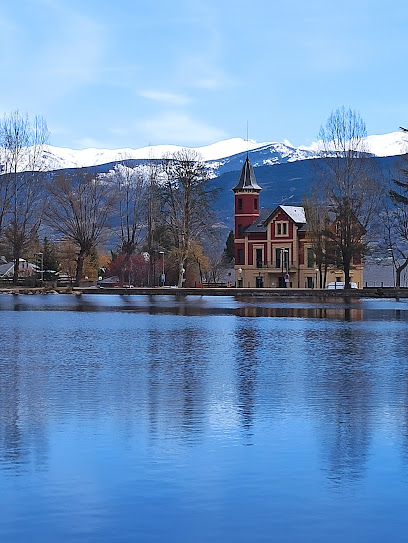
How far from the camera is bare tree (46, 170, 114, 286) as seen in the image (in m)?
90.2

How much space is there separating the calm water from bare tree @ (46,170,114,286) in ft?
217

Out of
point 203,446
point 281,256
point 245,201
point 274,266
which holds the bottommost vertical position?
point 203,446

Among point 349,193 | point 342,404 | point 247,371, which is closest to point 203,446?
point 342,404

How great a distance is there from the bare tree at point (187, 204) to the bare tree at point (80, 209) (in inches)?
260

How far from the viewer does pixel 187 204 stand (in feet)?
291

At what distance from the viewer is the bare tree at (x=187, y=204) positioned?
88.5m

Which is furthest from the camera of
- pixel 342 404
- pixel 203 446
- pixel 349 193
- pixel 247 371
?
pixel 349 193

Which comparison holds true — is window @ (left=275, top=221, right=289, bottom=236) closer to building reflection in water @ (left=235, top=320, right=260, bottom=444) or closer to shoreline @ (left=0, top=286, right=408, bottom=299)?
shoreline @ (left=0, top=286, right=408, bottom=299)

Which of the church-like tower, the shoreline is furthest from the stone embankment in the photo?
the church-like tower

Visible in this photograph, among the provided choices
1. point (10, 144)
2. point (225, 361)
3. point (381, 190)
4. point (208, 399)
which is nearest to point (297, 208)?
point (381, 190)

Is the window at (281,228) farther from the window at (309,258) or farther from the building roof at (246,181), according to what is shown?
the building roof at (246,181)

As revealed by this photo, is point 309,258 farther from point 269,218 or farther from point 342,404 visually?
point 342,404

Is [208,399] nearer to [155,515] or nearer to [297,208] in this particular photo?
[155,515]

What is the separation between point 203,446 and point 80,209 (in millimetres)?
80438
